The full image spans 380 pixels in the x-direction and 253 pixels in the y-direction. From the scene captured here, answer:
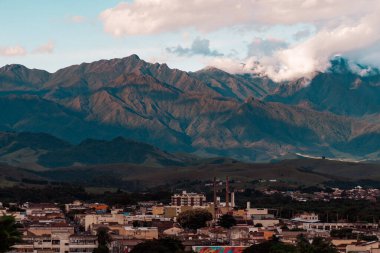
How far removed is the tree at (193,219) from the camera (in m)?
186

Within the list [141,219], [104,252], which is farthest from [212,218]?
[104,252]

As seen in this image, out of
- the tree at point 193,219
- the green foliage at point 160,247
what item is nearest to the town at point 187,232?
the tree at point 193,219

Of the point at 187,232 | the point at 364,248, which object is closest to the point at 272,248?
the point at 364,248

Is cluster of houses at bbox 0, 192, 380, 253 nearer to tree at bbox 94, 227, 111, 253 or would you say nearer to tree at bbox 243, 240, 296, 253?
tree at bbox 94, 227, 111, 253

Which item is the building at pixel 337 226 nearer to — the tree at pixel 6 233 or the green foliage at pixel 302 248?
the green foliage at pixel 302 248

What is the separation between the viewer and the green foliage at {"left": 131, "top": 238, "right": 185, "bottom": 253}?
122m

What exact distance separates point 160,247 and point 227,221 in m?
61.5

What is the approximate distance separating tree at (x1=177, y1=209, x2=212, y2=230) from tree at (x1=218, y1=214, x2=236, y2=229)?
2.81 metres

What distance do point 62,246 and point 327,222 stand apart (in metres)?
64.2

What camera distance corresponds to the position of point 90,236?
147500 millimetres

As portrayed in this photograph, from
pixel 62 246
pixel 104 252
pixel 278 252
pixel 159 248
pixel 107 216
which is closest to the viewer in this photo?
pixel 278 252

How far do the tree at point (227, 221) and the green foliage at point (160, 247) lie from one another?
1955 inches

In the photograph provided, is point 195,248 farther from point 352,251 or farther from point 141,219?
point 141,219

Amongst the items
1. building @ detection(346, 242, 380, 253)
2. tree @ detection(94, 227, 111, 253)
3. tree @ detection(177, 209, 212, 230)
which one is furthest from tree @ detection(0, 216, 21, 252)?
tree @ detection(177, 209, 212, 230)
